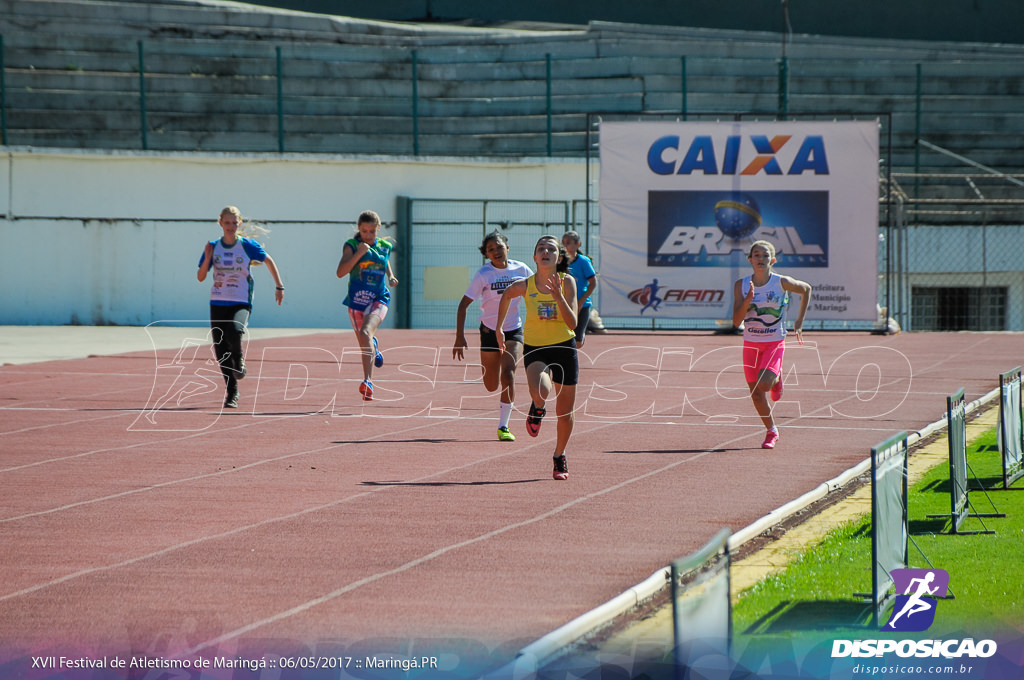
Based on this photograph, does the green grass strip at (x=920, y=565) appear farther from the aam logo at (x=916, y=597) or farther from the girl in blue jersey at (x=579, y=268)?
the girl in blue jersey at (x=579, y=268)

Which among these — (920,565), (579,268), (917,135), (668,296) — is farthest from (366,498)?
(917,135)

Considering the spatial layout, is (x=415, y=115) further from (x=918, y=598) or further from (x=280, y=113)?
(x=918, y=598)

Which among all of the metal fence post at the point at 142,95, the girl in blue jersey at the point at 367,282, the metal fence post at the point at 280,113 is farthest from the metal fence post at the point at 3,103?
the girl in blue jersey at the point at 367,282

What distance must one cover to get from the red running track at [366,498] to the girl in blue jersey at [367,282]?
2.31 feet

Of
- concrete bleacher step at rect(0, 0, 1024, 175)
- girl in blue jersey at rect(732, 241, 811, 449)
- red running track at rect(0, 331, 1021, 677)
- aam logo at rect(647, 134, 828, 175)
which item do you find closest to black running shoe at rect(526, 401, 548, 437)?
red running track at rect(0, 331, 1021, 677)

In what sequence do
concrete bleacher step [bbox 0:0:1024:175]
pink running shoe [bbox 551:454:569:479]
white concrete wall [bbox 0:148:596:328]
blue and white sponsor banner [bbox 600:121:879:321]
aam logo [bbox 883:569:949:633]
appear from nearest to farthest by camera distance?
aam logo [bbox 883:569:949:633], pink running shoe [bbox 551:454:569:479], blue and white sponsor banner [bbox 600:121:879:321], white concrete wall [bbox 0:148:596:328], concrete bleacher step [bbox 0:0:1024:175]

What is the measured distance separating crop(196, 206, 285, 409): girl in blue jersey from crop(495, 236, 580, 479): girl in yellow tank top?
517 cm

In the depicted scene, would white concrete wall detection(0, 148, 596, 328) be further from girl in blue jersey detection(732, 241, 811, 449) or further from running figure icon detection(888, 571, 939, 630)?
running figure icon detection(888, 571, 939, 630)

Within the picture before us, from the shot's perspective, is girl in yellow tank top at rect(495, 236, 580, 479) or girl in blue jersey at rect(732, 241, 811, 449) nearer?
girl in yellow tank top at rect(495, 236, 580, 479)

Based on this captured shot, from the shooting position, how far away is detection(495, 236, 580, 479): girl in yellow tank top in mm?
9844

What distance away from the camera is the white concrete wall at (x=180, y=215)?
2989cm

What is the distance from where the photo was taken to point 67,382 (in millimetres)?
17109

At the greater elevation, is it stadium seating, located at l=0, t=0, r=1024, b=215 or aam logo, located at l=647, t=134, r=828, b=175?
stadium seating, located at l=0, t=0, r=1024, b=215

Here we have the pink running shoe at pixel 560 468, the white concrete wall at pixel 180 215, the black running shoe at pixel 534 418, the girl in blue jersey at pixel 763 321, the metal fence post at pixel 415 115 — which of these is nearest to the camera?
the pink running shoe at pixel 560 468
